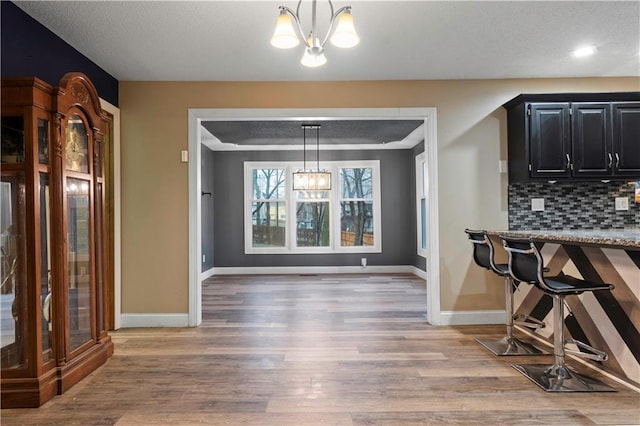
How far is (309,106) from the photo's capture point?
12.8ft

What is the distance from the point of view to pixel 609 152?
3.57m

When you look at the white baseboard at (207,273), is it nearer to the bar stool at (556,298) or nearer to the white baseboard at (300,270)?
the white baseboard at (300,270)

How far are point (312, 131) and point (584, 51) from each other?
3.86m

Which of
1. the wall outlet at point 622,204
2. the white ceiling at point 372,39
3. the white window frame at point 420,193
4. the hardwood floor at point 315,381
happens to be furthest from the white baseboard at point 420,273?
the white ceiling at point 372,39

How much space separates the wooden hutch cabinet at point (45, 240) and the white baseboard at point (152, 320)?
1.04m

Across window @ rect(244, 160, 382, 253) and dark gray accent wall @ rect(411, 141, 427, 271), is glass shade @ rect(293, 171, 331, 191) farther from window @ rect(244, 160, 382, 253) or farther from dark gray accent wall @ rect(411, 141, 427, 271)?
dark gray accent wall @ rect(411, 141, 427, 271)

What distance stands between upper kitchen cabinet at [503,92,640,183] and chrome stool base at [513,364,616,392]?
5.85 ft

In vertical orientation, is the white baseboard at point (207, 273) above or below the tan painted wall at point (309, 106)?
below

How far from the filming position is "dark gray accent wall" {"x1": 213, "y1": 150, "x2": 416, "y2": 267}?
7500mm

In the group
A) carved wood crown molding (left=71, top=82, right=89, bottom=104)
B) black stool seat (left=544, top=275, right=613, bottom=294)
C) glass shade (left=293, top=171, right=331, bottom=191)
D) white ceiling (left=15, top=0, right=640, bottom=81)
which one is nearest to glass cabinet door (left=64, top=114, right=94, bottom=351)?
carved wood crown molding (left=71, top=82, right=89, bottom=104)

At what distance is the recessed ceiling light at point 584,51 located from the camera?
3.19 m

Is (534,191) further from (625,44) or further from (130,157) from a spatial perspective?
(130,157)

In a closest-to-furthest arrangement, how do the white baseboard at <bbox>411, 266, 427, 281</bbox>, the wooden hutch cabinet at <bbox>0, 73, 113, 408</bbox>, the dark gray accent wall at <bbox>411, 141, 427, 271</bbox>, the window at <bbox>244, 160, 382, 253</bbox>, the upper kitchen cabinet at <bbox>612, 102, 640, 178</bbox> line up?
the wooden hutch cabinet at <bbox>0, 73, 113, 408</bbox> → the upper kitchen cabinet at <bbox>612, 102, 640, 178</bbox> → the white baseboard at <bbox>411, 266, 427, 281</bbox> → the dark gray accent wall at <bbox>411, 141, 427, 271</bbox> → the window at <bbox>244, 160, 382, 253</bbox>

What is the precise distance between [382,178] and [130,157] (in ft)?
16.0
